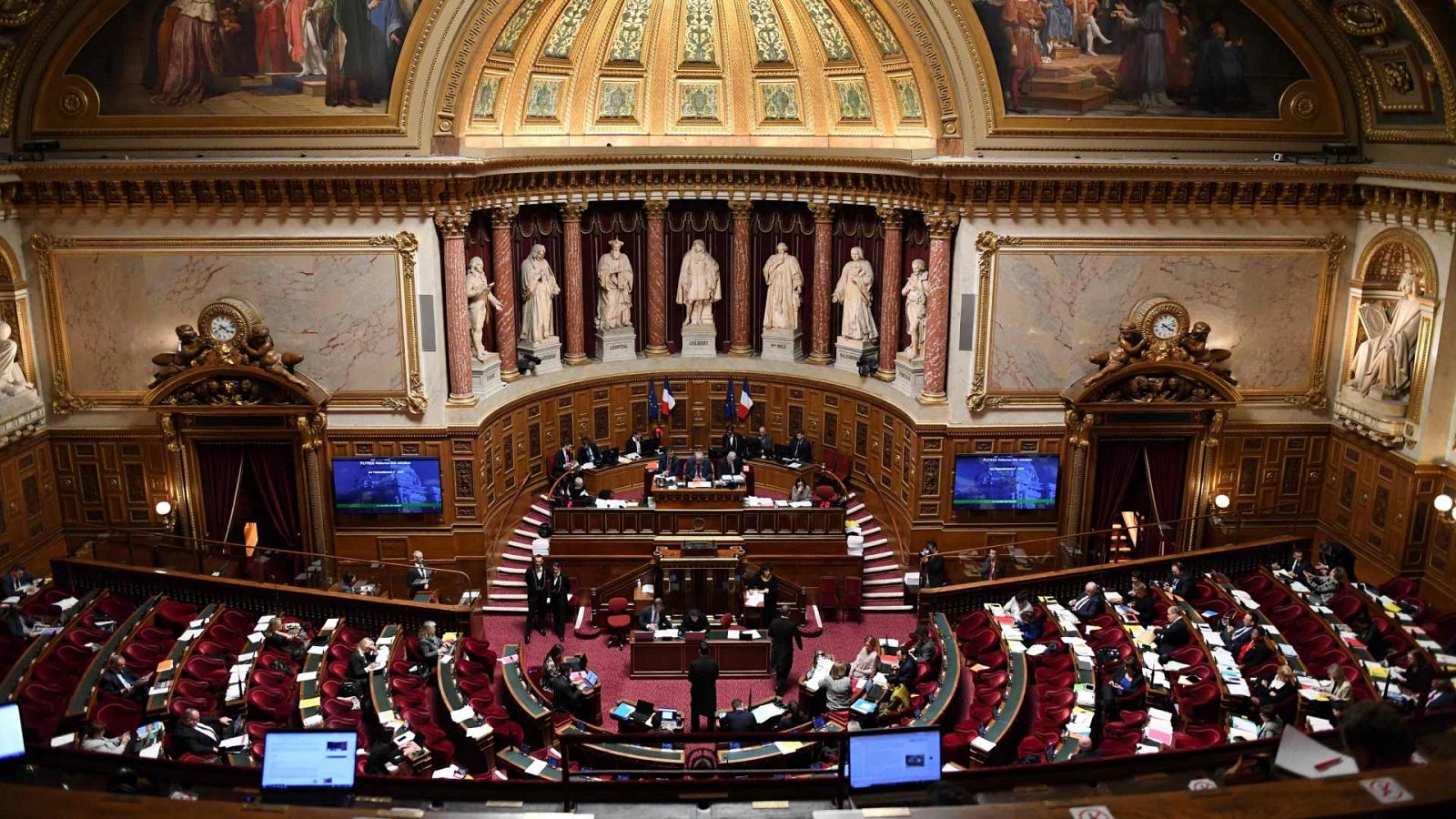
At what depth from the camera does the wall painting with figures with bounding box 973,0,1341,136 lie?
22234mm

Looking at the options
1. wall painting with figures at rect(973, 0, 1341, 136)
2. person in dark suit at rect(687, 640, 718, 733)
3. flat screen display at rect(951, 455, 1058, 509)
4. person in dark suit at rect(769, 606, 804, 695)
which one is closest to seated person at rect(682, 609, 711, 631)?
person in dark suit at rect(769, 606, 804, 695)

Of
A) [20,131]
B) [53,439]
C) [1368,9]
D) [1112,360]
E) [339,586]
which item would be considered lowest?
[339,586]

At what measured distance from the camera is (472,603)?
71.6ft

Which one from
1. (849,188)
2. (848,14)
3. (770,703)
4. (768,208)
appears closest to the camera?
(770,703)

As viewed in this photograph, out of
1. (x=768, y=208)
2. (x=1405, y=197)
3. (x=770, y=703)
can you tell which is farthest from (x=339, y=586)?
(x=1405, y=197)

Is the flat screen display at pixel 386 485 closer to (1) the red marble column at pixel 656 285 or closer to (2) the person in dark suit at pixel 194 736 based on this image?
(1) the red marble column at pixel 656 285

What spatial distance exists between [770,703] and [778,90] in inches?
642

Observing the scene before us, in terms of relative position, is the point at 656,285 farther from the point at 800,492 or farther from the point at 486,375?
the point at 800,492

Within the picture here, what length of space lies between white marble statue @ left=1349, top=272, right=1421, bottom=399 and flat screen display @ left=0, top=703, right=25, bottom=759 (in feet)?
77.8

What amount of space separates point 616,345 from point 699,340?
7.35ft

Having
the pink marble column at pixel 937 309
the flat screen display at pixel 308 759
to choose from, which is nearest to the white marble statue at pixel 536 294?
the pink marble column at pixel 937 309

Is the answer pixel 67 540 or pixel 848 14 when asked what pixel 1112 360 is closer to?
pixel 848 14

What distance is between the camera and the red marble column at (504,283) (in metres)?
26.4

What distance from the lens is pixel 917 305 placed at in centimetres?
2611
